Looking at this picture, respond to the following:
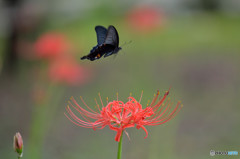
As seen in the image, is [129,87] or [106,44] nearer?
[106,44]

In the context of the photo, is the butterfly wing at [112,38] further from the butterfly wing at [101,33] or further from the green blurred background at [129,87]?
the green blurred background at [129,87]

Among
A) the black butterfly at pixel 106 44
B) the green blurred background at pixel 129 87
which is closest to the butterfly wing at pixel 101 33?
the black butterfly at pixel 106 44

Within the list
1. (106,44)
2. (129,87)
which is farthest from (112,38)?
(129,87)

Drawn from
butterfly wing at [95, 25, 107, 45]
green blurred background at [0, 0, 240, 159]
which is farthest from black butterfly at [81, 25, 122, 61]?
green blurred background at [0, 0, 240, 159]

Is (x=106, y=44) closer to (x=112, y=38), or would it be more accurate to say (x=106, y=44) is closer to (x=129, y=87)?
(x=112, y=38)

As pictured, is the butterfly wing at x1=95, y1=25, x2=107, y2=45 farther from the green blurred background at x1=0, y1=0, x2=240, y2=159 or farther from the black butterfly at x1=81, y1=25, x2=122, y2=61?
the green blurred background at x1=0, y1=0, x2=240, y2=159
